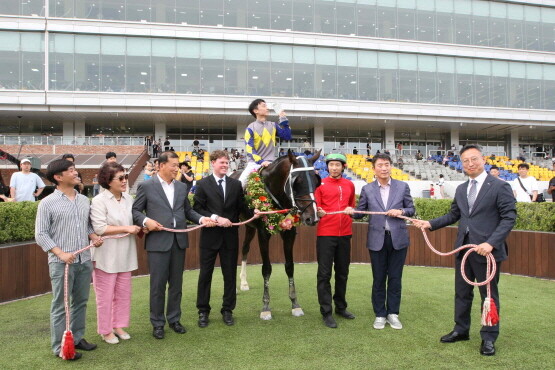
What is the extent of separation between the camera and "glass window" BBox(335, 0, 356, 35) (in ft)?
96.1

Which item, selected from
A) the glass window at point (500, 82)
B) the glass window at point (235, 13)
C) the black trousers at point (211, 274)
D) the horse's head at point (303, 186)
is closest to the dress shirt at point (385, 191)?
the horse's head at point (303, 186)

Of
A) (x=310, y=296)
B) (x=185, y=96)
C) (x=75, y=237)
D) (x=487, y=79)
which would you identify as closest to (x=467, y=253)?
(x=310, y=296)

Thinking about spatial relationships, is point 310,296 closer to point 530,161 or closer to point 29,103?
point 29,103

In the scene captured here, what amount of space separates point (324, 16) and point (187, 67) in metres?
10.7

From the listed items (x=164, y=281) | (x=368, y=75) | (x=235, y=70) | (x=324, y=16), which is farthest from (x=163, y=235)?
(x=324, y=16)

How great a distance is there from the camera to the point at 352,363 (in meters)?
3.93

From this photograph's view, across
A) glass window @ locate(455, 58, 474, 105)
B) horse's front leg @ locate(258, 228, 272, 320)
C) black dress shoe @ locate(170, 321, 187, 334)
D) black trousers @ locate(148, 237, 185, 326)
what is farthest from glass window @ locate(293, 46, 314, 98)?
black dress shoe @ locate(170, 321, 187, 334)

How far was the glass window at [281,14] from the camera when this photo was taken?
92.8 feet

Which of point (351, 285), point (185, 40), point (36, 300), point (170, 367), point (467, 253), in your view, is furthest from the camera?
point (185, 40)

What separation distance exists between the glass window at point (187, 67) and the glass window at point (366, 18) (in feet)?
39.5

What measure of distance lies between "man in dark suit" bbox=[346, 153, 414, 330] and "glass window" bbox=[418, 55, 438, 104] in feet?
91.0

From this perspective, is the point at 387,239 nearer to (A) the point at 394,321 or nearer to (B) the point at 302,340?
(A) the point at 394,321

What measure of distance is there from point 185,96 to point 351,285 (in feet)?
73.2

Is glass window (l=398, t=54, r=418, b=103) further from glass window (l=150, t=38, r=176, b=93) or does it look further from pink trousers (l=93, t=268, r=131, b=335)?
pink trousers (l=93, t=268, r=131, b=335)
